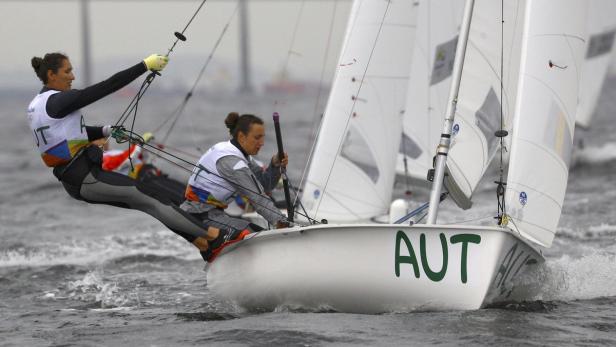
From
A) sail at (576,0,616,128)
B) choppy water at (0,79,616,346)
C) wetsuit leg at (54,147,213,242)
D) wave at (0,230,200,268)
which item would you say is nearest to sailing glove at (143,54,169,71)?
wetsuit leg at (54,147,213,242)

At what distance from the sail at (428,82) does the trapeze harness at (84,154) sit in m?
3.70

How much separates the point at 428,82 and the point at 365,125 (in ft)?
2.63

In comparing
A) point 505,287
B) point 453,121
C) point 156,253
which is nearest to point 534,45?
point 453,121

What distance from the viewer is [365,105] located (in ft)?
29.6

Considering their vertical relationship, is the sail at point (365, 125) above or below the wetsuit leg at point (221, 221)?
above

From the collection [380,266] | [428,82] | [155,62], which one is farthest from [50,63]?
[428,82]

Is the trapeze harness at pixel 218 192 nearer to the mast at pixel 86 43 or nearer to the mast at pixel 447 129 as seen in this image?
the mast at pixel 447 129

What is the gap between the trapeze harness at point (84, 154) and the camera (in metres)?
5.66

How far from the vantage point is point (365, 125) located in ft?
29.6

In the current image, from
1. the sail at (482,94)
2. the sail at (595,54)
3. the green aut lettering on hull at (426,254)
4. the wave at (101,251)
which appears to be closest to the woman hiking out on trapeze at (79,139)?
the green aut lettering on hull at (426,254)

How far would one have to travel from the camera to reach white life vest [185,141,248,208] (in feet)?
20.3

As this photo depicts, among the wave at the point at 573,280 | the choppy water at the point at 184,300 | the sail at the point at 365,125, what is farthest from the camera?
the sail at the point at 365,125

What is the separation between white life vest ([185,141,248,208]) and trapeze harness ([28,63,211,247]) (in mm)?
217

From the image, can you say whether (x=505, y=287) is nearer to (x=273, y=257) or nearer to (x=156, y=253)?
(x=273, y=257)
